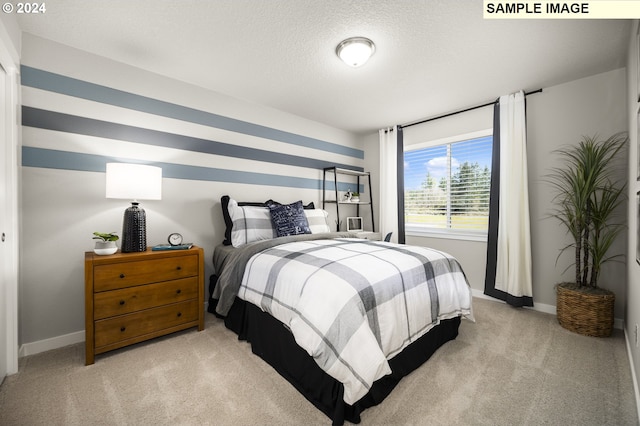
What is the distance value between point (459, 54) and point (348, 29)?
38.9 inches

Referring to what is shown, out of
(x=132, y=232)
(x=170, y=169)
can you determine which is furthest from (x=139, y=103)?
(x=132, y=232)

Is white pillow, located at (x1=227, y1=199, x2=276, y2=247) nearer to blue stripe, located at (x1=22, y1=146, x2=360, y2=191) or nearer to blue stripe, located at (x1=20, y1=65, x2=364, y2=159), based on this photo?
blue stripe, located at (x1=22, y1=146, x2=360, y2=191)

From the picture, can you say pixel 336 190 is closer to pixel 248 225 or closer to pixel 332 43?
pixel 248 225

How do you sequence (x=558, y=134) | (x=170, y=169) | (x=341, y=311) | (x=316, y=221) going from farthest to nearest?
→ 1. (x=316, y=221)
2. (x=558, y=134)
3. (x=170, y=169)
4. (x=341, y=311)

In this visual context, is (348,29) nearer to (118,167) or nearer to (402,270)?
(402,270)

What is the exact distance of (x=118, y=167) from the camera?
1906mm

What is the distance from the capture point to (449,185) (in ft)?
11.7

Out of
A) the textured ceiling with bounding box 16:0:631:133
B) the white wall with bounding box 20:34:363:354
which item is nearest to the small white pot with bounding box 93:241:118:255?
the white wall with bounding box 20:34:363:354

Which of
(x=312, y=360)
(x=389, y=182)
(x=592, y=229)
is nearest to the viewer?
(x=312, y=360)

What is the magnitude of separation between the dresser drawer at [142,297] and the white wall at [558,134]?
3442 mm

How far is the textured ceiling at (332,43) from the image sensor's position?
5.65 ft

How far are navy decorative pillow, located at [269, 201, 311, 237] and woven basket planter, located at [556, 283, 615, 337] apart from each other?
2425 mm

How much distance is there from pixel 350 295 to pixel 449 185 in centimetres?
286

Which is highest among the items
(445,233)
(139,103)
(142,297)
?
(139,103)
